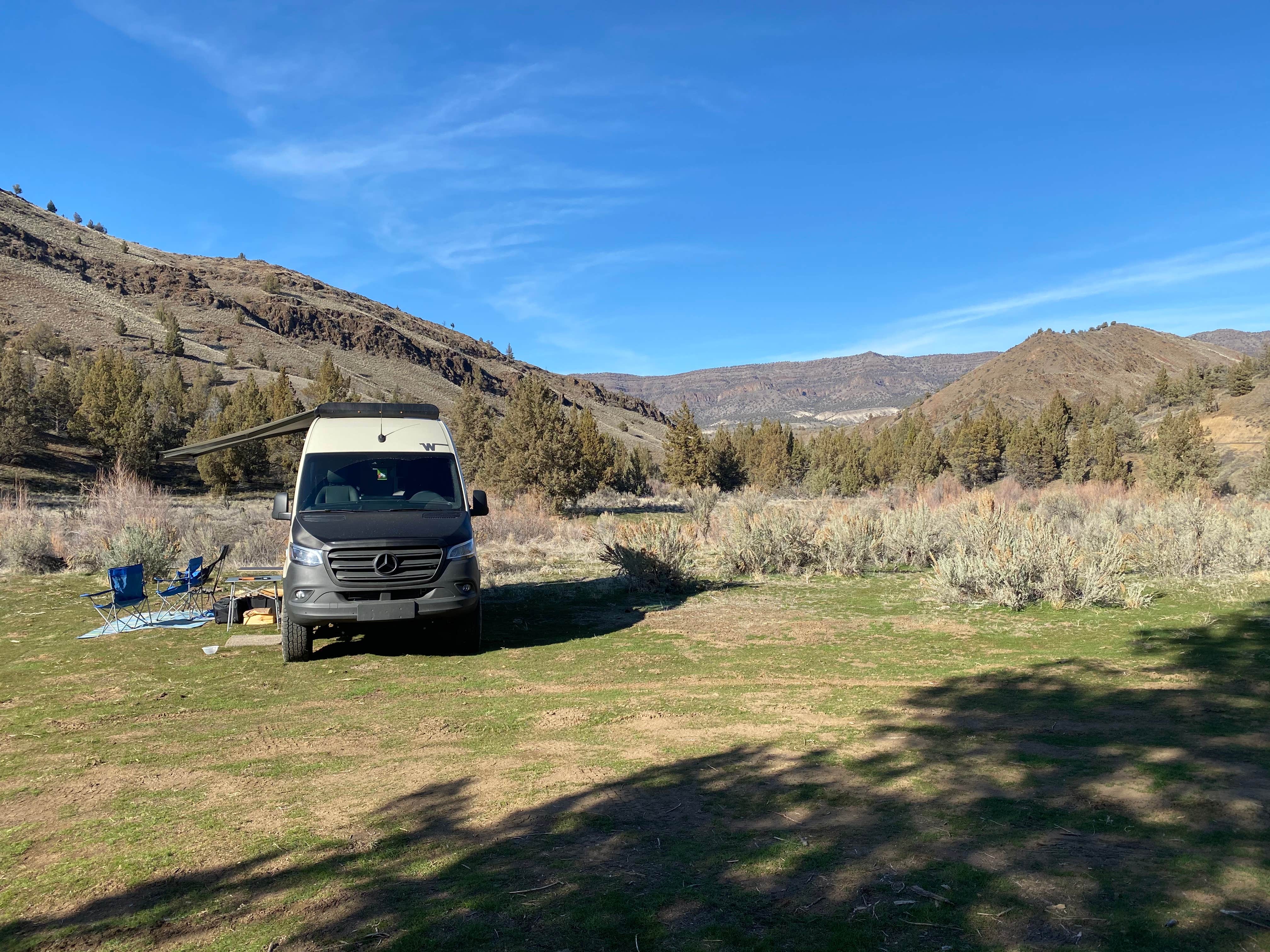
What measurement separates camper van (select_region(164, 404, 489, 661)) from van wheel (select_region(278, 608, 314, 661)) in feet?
0.04

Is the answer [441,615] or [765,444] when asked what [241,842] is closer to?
[441,615]

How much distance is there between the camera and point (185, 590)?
35.1 ft

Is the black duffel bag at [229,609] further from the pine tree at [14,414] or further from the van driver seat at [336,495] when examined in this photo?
the pine tree at [14,414]

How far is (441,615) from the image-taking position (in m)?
7.72

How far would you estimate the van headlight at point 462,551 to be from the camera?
7848 millimetres

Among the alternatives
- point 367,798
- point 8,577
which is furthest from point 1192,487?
point 8,577

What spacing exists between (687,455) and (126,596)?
44.5 meters

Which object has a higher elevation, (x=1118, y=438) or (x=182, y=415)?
(x=182, y=415)

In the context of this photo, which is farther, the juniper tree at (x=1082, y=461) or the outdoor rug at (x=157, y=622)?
the juniper tree at (x=1082, y=461)

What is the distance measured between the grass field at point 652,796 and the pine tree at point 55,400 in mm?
46844

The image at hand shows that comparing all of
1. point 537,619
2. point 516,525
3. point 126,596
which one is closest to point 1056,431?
point 516,525

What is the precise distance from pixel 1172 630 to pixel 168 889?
8979mm

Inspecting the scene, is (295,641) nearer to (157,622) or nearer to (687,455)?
(157,622)

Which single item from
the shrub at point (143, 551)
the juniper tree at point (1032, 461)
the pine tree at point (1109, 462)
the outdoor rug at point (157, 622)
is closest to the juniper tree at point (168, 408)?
the shrub at point (143, 551)
